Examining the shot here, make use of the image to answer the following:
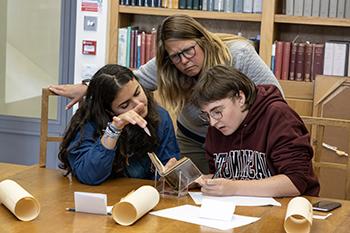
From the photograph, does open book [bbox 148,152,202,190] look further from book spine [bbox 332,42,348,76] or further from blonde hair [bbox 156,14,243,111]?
book spine [bbox 332,42,348,76]

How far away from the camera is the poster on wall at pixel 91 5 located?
4.78 m

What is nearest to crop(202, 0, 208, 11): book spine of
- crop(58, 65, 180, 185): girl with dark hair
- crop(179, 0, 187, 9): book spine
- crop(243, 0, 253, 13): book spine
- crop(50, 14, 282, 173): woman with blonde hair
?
crop(179, 0, 187, 9): book spine

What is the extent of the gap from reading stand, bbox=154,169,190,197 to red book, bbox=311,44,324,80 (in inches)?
78.0

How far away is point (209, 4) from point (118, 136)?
205 cm

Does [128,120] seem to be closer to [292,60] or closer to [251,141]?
[251,141]

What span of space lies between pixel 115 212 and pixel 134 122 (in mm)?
456

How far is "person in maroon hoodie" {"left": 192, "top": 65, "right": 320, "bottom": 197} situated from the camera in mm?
2533

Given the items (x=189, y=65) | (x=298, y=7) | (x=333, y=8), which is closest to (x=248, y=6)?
(x=298, y=7)

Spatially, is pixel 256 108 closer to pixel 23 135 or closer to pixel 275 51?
pixel 275 51

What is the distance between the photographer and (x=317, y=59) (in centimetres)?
435

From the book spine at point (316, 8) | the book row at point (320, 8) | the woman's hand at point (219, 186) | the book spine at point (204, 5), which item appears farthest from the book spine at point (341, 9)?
the woman's hand at point (219, 186)

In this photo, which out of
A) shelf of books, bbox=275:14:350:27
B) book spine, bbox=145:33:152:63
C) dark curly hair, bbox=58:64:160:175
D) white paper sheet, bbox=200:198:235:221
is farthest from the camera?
book spine, bbox=145:33:152:63

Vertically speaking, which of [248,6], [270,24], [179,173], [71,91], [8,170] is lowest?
[8,170]

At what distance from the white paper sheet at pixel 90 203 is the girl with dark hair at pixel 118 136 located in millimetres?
370
